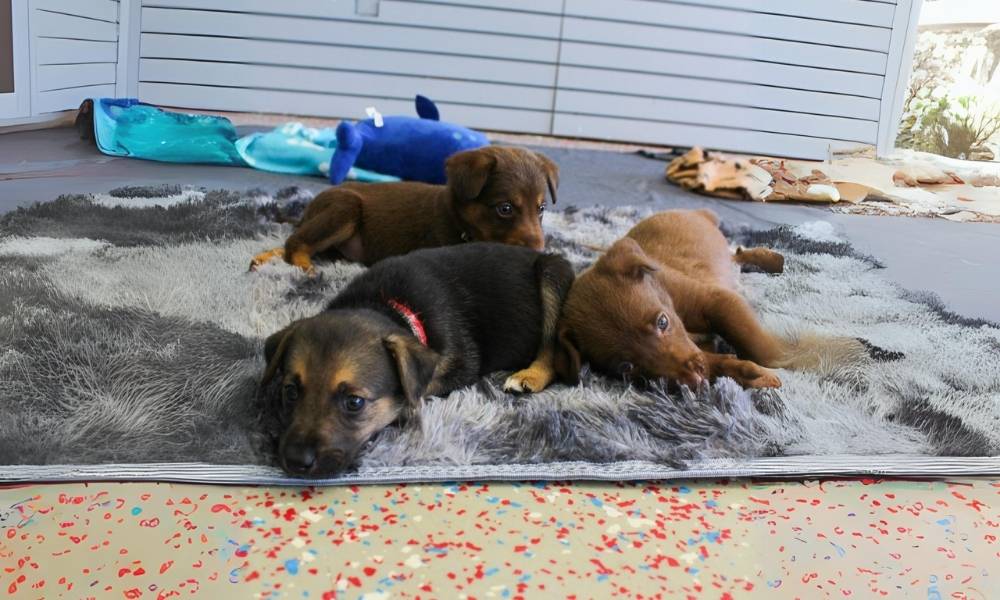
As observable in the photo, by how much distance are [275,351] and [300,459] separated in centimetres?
40

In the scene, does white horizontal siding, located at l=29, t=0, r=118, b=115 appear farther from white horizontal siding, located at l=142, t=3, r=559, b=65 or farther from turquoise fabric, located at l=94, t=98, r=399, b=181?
white horizontal siding, located at l=142, t=3, r=559, b=65

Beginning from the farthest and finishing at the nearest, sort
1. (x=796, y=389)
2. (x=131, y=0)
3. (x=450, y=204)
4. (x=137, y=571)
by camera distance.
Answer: (x=131, y=0) → (x=450, y=204) → (x=796, y=389) → (x=137, y=571)

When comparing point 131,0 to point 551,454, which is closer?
point 551,454

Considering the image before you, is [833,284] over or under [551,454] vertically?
over

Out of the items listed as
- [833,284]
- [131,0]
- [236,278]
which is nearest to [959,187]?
[833,284]

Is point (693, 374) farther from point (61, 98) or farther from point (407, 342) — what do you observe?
point (61, 98)

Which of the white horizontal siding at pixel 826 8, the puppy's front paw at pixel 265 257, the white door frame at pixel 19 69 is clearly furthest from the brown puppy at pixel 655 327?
the white horizontal siding at pixel 826 8

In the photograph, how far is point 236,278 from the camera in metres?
3.48

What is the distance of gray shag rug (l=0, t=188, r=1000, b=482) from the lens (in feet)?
7.07

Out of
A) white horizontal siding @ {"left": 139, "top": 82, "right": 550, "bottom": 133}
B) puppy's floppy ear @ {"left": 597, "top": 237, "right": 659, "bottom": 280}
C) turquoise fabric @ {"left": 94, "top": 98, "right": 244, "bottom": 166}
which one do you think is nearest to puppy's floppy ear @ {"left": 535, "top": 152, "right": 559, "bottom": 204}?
puppy's floppy ear @ {"left": 597, "top": 237, "right": 659, "bottom": 280}

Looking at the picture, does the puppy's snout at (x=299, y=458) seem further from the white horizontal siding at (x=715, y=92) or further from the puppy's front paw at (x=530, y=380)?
the white horizontal siding at (x=715, y=92)

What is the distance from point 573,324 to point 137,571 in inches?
62.4

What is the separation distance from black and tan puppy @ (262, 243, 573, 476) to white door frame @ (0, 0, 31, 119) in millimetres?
3810

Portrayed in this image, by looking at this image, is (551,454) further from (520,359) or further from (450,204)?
(450,204)
